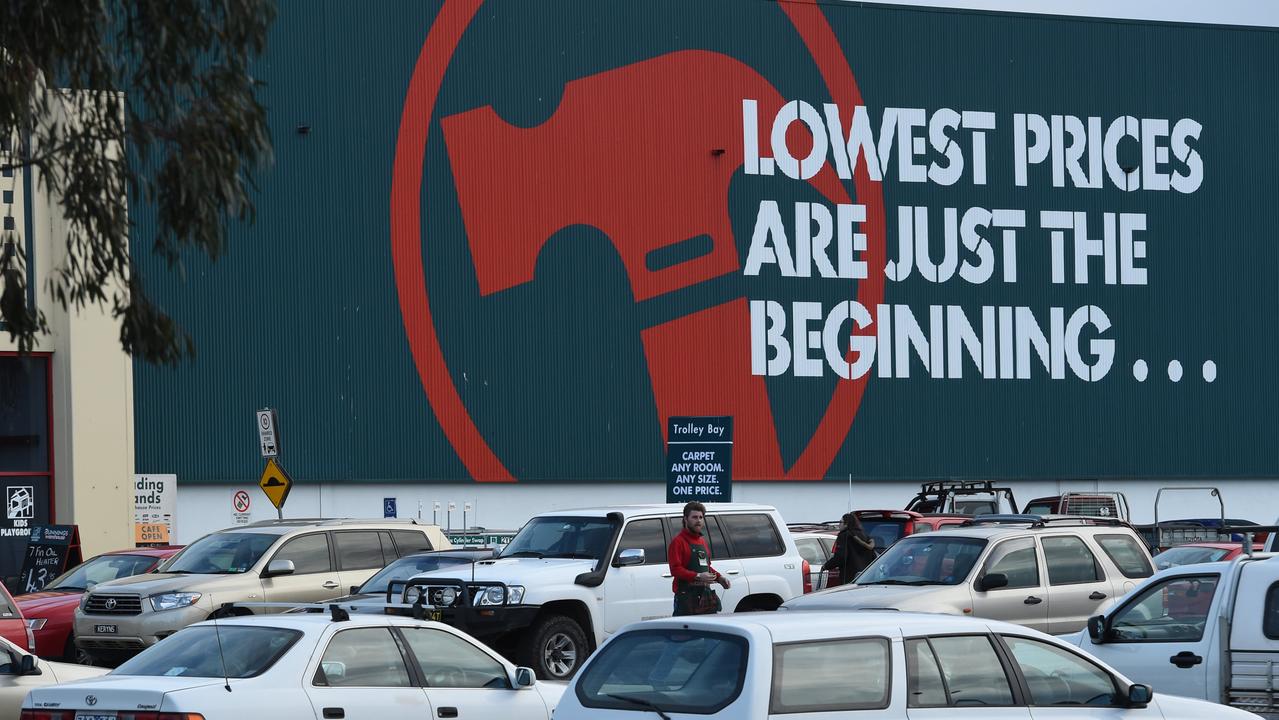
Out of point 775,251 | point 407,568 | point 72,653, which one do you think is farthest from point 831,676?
point 775,251

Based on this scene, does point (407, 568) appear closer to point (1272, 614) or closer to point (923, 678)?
point (1272, 614)

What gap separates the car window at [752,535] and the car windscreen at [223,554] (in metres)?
5.23

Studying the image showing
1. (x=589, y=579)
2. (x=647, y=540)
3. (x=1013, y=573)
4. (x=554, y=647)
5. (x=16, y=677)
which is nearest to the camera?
(x=16, y=677)

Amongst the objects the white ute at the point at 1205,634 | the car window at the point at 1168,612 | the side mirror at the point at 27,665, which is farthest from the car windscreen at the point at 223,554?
the car window at the point at 1168,612

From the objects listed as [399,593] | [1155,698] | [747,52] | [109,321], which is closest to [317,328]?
[109,321]

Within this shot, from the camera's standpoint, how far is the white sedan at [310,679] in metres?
10.6

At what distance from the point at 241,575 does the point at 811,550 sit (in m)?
8.57

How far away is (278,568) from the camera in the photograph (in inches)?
768

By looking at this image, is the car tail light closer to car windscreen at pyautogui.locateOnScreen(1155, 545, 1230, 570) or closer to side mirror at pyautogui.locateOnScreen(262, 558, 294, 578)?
side mirror at pyautogui.locateOnScreen(262, 558, 294, 578)

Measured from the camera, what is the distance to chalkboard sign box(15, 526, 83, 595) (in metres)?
27.1

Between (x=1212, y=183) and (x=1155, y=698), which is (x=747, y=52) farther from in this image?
(x=1155, y=698)

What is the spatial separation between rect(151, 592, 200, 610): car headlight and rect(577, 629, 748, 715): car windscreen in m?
10.4

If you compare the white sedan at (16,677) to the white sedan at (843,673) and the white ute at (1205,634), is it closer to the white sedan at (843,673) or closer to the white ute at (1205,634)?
the white sedan at (843,673)

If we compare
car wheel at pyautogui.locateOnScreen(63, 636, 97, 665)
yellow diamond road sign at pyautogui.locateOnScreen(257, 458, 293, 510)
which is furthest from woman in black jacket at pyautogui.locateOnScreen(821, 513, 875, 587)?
yellow diamond road sign at pyautogui.locateOnScreen(257, 458, 293, 510)
